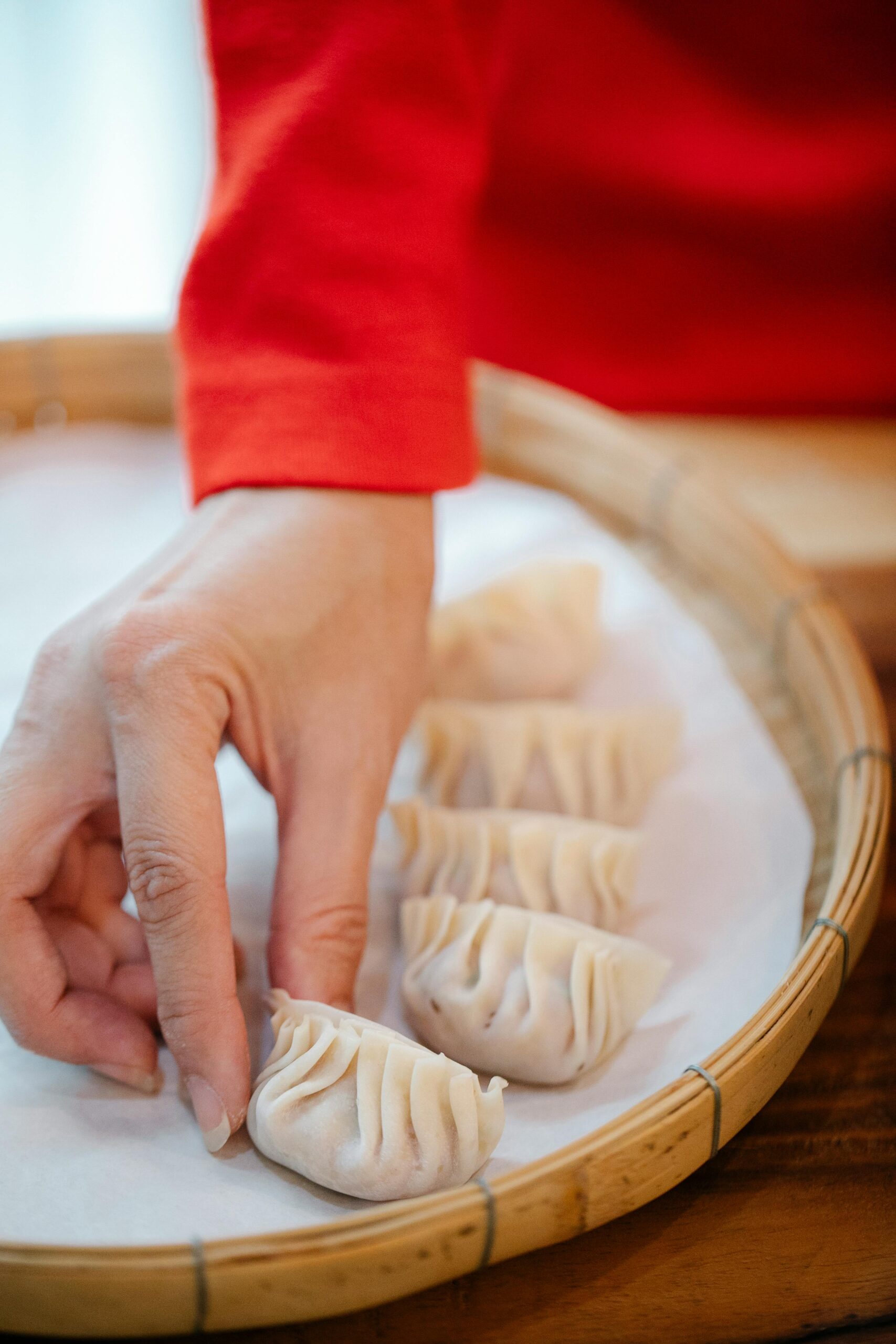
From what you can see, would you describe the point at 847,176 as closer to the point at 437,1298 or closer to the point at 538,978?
the point at 538,978

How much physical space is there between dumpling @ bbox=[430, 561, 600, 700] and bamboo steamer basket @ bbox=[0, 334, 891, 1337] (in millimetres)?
196

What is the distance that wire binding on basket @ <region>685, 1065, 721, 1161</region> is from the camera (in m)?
0.77

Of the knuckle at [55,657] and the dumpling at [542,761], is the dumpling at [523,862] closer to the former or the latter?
the dumpling at [542,761]

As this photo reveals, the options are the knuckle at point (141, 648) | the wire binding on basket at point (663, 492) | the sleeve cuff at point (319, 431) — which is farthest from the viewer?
the wire binding on basket at point (663, 492)

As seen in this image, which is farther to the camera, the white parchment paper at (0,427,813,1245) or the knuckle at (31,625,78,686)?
the knuckle at (31,625,78,686)

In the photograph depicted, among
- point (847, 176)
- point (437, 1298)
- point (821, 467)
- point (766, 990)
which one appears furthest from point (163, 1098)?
point (847, 176)

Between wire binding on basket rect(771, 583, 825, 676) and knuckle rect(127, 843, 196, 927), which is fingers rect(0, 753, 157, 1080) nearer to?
knuckle rect(127, 843, 196, 927)

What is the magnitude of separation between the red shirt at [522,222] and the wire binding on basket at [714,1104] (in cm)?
57

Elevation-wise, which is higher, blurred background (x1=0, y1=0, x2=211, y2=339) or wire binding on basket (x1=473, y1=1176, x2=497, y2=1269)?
blurred background (x1=0, y1=0, x2=211, y2=339)

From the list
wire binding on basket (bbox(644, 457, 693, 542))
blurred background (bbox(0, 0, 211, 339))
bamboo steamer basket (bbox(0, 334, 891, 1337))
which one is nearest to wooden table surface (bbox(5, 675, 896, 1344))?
bamboo steamer basket (bbox(0, 334, 891, 1337))

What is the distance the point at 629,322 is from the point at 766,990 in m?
1.27

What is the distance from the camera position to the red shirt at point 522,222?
1.07 meters

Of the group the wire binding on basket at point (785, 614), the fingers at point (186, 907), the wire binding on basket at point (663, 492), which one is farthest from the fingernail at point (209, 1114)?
the wire binding on basket at point (663, 492)

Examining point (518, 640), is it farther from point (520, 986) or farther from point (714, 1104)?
point (714, 1104)
